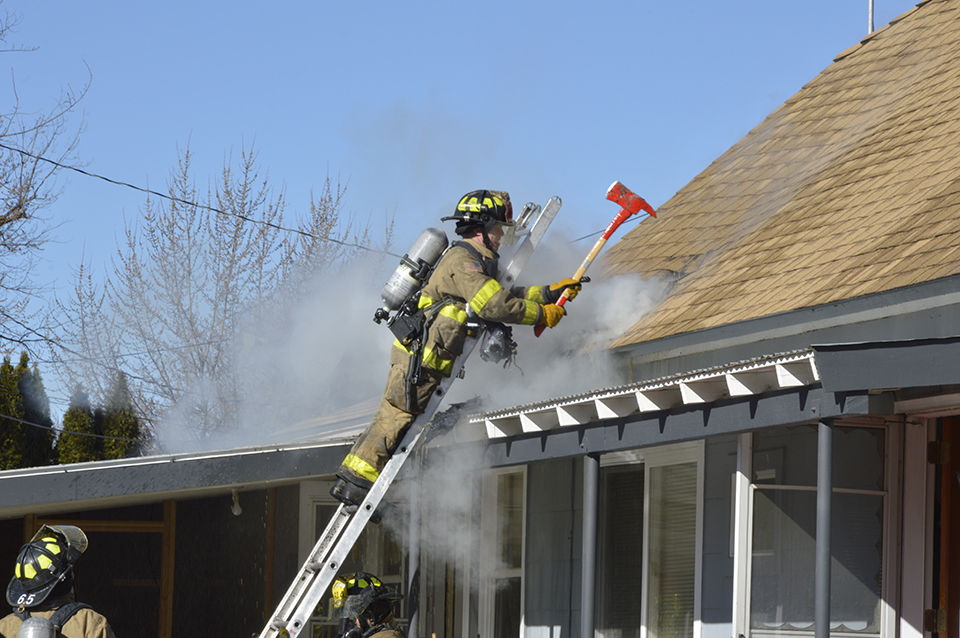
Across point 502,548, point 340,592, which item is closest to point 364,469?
point 340,592

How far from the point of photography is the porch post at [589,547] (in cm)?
712

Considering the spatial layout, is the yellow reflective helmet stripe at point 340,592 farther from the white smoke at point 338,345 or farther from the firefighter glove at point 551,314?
the white smoke at point 338,345

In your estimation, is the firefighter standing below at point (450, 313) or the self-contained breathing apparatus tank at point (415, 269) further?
the self-contained breathing apparatus tank at point (415, 269)

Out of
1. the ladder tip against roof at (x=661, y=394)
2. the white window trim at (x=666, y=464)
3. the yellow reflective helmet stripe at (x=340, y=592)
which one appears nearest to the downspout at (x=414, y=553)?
the ladder tip against roof at (x=661, y=394)

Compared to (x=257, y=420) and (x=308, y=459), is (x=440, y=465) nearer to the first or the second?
(x=308, y=459)

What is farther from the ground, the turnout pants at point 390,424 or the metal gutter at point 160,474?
the turnout pants at point 390,424

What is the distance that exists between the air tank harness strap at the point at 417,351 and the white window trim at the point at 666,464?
1657mm

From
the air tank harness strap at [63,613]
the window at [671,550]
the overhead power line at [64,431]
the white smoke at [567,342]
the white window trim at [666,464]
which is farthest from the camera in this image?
the overhead power line at [64,431]

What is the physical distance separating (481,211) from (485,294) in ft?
2.15

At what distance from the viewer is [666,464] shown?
8445 mm

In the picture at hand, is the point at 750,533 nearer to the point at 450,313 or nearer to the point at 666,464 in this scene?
the point at 666,464

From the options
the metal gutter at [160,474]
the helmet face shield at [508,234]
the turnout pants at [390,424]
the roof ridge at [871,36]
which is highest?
the roof ridge at [871,36]

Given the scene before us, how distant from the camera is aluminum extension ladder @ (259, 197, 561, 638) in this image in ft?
24.2

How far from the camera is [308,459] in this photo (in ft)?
27.1
